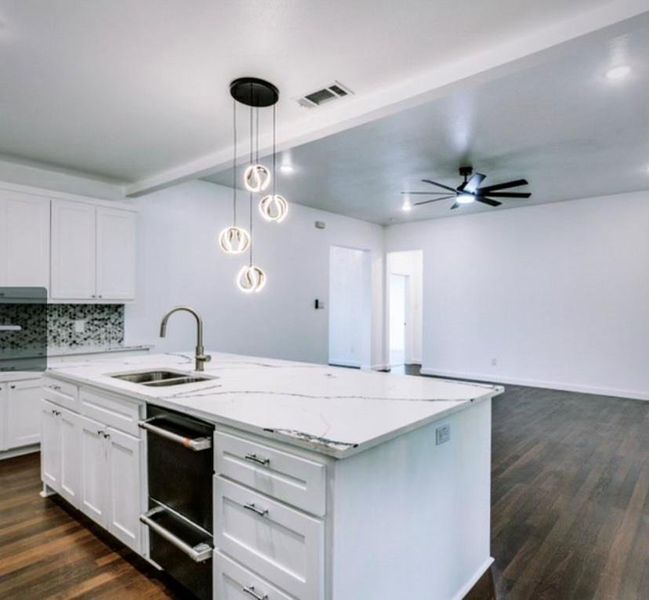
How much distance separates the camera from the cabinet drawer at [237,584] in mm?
1444

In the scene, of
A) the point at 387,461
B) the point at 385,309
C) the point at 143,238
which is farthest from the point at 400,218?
the point at 387,461

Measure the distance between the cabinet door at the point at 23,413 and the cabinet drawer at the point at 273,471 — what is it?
116 inches

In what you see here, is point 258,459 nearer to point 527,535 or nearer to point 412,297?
point 527,535

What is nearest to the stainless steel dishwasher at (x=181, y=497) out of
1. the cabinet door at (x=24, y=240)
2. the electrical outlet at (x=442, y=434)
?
the electrical outlet at (x=442, y=434)

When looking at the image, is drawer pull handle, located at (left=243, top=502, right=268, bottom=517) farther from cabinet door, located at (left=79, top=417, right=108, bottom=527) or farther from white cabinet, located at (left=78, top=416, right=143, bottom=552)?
cabinet door, located at (left=79, top=417, right=108, bottom=527)

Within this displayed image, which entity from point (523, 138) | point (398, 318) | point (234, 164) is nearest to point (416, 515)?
point (234, 164)

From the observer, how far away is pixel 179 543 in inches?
69.7

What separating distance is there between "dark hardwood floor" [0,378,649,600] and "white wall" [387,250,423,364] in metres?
5.16

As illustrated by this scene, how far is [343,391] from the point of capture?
2008 millimetres

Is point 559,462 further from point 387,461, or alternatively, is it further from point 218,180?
point 218,180

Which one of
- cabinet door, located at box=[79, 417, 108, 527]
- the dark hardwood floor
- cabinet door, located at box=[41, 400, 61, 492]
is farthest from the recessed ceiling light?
cabinet door, located at box=[41, 400, 61, 492]

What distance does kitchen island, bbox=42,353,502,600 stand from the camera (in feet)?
4.34

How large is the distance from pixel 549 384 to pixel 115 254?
6039mm

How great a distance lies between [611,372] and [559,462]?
3206 mm
